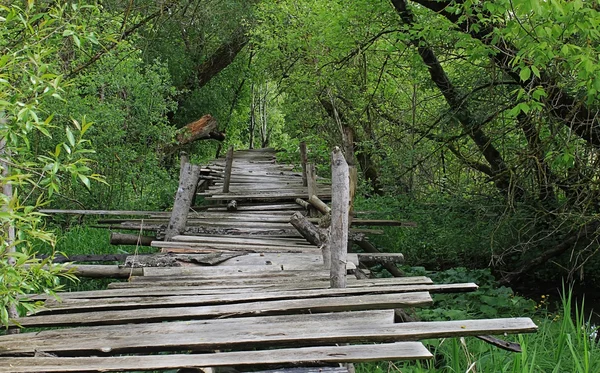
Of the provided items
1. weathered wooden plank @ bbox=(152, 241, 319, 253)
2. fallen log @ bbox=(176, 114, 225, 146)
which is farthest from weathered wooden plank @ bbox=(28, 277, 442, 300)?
fallen log @ bbox=(176, 114, 225, 146)

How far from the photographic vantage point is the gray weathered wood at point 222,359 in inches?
109

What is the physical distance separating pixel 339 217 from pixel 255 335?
109 centimetres

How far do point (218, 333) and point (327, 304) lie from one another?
70cm

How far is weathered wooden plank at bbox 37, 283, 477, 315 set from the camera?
12.7ft

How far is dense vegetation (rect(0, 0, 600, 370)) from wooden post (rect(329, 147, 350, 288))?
150 centimetres

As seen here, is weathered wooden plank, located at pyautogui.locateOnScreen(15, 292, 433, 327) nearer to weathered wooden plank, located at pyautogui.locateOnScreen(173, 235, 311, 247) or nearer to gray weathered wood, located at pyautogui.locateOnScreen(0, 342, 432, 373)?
gray weathered wood, located at pyautogui.locateOnScreen(0, 342, 432, 373)

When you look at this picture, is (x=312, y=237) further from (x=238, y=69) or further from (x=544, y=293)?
(x=238, y=69)

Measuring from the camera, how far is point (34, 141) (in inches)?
373

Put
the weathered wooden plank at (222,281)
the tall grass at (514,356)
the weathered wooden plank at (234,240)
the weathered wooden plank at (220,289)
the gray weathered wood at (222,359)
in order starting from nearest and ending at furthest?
1. the gray weathered wood at (222,359)
2. the tall grass at (514,356)
3. the weathered wooden plank at (220,289)
4. the weathered wooden plank at (222,281)
5. the weathered wooden plank at (234,240)

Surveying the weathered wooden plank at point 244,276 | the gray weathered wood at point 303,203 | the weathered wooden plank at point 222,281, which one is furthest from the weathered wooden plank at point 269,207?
the weathered wooden plank at point 222,281

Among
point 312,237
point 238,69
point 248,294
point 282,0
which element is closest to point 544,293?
point 312,237

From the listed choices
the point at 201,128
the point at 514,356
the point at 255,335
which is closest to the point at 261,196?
the point at 514,356

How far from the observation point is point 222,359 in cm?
285

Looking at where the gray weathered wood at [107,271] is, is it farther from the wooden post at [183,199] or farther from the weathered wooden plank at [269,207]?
the weathered wooden plank at [269,207]
